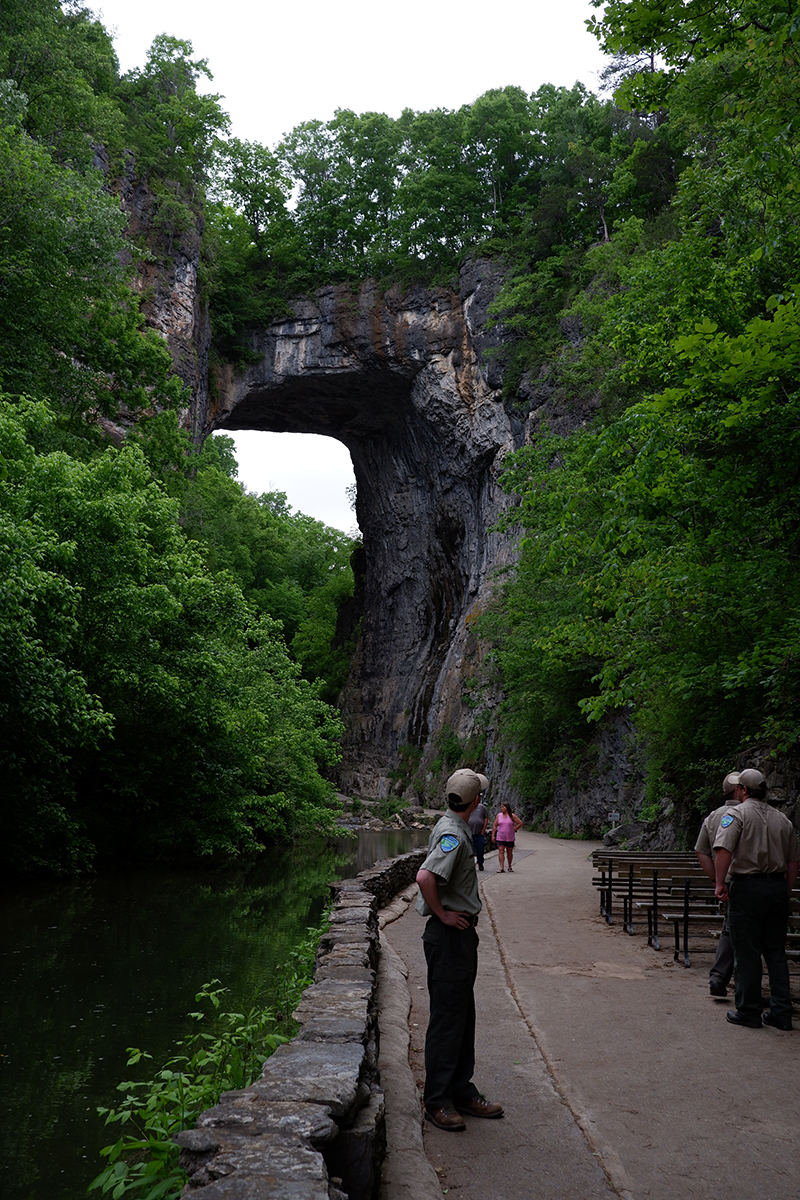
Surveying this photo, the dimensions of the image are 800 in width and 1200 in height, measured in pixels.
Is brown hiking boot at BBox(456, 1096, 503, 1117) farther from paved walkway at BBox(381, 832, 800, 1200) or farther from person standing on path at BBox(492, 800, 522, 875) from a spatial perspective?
person standing on path at BBox(492, 800, 522, 875)

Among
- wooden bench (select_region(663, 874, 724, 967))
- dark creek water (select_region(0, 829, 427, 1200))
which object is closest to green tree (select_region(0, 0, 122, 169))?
dark creek water (select_region(0, 829, 427, 1200))

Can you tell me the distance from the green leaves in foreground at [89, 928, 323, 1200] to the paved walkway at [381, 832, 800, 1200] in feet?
3.45

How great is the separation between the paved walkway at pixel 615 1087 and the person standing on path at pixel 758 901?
200 millimetres

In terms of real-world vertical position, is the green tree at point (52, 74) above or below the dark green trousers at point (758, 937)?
above

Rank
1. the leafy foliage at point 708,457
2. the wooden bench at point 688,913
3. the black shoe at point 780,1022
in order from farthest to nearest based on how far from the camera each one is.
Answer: the wooden bench at point 688,913
the leafy foliage at point 708,457
the black shoe at point 780,1022

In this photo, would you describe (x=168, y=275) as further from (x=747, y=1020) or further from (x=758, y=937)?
(x=747, y=1020)

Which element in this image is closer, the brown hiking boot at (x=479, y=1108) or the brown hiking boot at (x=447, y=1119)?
the brown hiking boot at (x=447, y=1119)

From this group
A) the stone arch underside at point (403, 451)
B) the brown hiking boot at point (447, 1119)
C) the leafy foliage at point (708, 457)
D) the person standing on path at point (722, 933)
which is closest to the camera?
the brown hiking boot at point (447, 1119)

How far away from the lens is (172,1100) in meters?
4.67

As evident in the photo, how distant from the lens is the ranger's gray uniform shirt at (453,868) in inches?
163

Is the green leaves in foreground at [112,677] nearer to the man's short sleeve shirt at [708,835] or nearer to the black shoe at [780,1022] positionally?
the man's short sleeve shirt at [708,835]

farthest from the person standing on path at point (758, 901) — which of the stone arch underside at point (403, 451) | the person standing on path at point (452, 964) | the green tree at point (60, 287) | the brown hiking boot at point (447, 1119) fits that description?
the stone arch underside at point (403, 451)

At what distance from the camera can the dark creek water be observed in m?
5.32

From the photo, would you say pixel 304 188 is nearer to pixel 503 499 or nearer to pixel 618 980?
pixel 503 499
